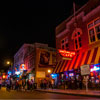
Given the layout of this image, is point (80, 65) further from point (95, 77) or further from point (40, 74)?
point (40, 74)

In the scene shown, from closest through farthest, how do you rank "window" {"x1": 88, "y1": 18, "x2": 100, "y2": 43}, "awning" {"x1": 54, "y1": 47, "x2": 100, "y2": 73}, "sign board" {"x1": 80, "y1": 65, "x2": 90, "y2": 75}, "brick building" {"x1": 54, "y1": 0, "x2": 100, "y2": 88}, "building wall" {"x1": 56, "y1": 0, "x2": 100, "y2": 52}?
1. "sign board" {"x1": 80, "y1": 65, "x2": 90, "y2": 75}
2. "awning" {"x1": 54, "y1": 47, "x2": 100, "y2": 73}
3. "brick building" {"x1": 54, "y1": 0, "x2": 100, "y2": 88}
4. "window" {"x1": 88, "y1": 18, "x2": 100, "y2": 43}
5. "building wall" {"x1": 56, "y1": 0, "x2": 100, "y2": 52}

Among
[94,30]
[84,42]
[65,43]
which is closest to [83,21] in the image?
[94,30]

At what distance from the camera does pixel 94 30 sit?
685 inches

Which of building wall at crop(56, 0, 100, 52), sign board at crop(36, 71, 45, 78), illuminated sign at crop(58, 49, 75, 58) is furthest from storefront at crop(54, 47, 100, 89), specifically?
sign board at crop(36, 71, 45, 78)

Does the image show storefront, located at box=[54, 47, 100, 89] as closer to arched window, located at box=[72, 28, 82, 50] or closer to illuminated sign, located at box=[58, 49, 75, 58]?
illuminated sign, located at box=[58, 49, 75, 58]

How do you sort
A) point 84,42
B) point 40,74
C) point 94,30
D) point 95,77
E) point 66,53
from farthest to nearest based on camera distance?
1. point 40,74
2. point 84,42
3. point 66,53
4. point 94,30
5. point 95,77

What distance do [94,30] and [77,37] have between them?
3.19 metres

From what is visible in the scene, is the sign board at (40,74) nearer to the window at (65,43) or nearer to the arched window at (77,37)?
the window at (65,43)

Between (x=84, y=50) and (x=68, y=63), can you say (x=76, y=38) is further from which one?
(x=68, y=63)

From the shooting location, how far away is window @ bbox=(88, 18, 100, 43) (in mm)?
17094

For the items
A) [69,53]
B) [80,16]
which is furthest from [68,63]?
[80,16]

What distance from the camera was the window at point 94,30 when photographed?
17094mm

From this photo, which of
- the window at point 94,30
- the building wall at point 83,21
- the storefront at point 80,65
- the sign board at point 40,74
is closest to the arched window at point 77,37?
the building wall at point 83,21

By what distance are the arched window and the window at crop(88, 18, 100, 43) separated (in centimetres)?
178
